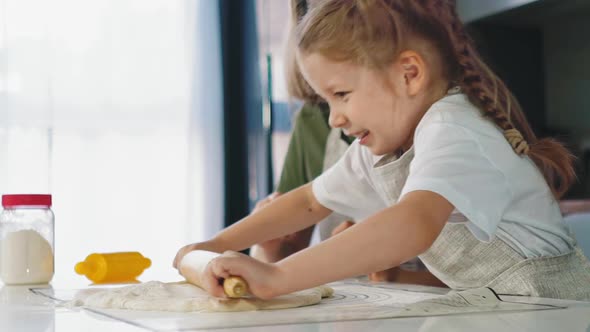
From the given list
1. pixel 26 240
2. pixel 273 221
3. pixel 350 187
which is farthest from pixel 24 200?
pixel 350 187

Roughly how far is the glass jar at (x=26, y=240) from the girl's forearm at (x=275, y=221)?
0.88ft

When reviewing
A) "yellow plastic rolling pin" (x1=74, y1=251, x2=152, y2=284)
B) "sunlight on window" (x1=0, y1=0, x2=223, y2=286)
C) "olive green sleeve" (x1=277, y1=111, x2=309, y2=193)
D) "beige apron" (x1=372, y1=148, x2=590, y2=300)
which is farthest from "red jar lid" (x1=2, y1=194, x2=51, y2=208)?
"sunlight on window" (x1=0, y1=0, x2=223, y2=286)

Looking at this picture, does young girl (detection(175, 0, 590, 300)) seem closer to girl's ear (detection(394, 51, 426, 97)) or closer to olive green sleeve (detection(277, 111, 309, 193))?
girl's ear (detection(394, 51, 426, 97))

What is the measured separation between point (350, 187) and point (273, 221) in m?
0.13

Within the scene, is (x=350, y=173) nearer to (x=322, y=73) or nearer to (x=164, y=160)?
(x=322, y=73)

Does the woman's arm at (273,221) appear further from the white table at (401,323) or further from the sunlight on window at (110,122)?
the sunlight on window at (110,122)

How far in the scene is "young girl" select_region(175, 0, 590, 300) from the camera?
2.91ft

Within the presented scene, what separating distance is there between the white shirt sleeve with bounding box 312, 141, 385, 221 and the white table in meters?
0.46

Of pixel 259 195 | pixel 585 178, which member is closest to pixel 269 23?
pixel 259 195

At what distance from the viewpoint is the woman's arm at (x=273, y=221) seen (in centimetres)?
119

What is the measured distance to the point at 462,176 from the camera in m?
0.86

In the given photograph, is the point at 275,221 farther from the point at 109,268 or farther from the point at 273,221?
the point at 109,268

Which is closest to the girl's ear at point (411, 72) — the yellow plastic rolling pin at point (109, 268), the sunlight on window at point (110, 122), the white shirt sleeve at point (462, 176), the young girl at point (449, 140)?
the young girl at point (449, 140)

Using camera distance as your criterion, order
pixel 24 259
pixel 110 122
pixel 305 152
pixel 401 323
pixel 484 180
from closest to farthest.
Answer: pixel 401 323
pixel 484 180
pixel 24 259
pixel 305 152
pixel 110 122
